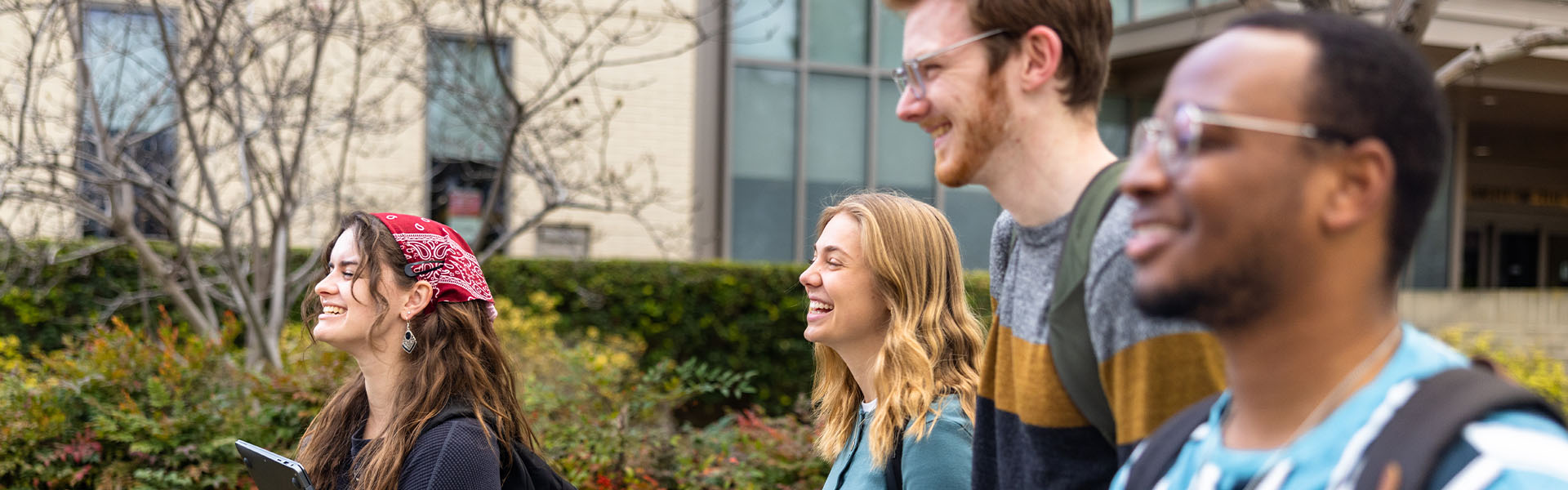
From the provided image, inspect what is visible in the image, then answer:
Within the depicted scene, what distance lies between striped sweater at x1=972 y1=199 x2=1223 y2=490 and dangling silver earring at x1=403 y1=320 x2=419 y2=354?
191cm

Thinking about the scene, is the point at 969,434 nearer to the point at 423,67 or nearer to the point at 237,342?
the point at 423,67

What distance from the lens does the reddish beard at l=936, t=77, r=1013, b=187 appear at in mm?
1615

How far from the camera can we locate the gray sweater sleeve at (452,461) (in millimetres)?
2809

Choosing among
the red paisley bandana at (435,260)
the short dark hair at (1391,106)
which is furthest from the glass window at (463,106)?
the short dark hair at (1391,106)

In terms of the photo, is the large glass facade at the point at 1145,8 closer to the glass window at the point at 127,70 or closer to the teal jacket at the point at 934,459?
the glass window at the point at 127,70

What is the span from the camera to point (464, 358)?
3178 mm

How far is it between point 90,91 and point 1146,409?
249 inches

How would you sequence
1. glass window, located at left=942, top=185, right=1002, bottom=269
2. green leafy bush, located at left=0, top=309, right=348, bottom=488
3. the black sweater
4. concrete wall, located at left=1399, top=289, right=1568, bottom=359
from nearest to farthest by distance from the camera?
the black sweater < green leafy bush, located at left=0, top=309, right=348, bottom=488 < glass window, located at left=942, top=185, right=1002, bottom=269 < concrete wall, located at left=1399, top=289, right=1568, bottom=359

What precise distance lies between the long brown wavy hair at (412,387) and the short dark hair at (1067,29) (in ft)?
6.19

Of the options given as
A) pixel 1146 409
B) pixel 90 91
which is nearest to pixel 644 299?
pixel 90 91

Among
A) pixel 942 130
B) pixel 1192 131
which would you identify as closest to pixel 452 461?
pixel 942 130

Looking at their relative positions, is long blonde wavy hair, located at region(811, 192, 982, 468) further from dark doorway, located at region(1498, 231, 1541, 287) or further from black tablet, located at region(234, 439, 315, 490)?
dark doorway, located at region(1498, 231, 1541, 287)

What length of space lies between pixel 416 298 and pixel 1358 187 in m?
2.71

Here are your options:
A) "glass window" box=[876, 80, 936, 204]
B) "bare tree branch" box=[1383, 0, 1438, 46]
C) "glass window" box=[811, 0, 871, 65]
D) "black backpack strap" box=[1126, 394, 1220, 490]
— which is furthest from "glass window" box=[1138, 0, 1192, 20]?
"black backpack strap" box=[1126, 394, 1220, 490]
